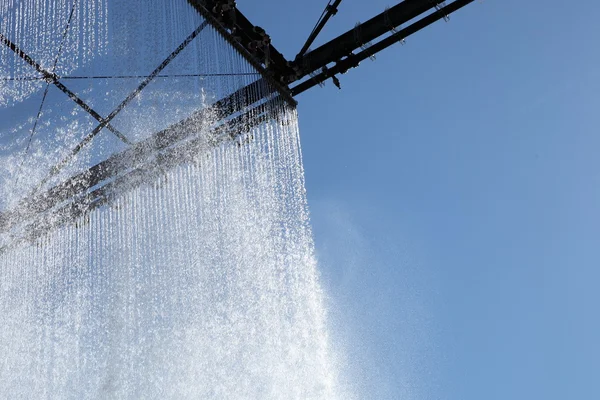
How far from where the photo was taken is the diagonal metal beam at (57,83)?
12586 millimetres

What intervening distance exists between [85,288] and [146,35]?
18.8ft

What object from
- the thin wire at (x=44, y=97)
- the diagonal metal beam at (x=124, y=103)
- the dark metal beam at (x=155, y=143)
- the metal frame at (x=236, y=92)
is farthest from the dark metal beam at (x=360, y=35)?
the thin wire at (x=44, y=97)

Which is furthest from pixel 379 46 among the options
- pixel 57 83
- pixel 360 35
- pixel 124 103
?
pixel 57 83

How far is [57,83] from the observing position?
43.3ft

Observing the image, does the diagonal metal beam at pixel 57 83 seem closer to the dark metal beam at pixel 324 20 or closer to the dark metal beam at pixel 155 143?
the dark metal beam at pixel 155 143

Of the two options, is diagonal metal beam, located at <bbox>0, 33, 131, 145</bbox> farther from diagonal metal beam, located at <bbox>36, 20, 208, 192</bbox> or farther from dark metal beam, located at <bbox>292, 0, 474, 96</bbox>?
dark metal beam, located at <bbox>292, 0, 474, 96</bbox>

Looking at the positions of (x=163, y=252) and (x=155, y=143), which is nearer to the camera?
(x=155, y=143)

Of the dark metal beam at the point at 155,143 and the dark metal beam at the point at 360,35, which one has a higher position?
the dark metal beam at the point at 360,35

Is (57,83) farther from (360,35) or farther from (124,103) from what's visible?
(360,35)

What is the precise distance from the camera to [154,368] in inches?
614

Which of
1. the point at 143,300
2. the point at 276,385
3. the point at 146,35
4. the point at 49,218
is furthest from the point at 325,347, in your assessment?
the point at 146,35

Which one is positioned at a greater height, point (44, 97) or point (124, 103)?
point (44, 97)

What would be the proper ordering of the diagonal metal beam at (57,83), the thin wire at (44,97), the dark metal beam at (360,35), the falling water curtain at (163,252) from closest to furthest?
1. the diagonal metal beam at (57,83)
2. the dark metal beam at (360,35)
3. the thin wire at (44,97)
4. the falling water curtain at (163,252)

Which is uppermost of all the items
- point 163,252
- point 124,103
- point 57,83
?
point 57,83
